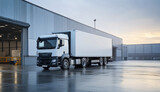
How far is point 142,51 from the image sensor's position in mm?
84875

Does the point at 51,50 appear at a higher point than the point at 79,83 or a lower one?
higher

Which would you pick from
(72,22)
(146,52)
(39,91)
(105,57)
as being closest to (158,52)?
(146,52)

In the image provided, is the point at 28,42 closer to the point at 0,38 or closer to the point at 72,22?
the point at 72,22

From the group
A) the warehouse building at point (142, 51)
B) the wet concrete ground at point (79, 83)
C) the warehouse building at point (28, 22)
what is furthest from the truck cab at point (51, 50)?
the warehouse building at point (142, 51)

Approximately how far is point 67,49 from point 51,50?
82.4 inches

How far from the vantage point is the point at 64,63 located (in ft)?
65.4

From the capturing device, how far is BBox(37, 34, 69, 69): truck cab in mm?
18672

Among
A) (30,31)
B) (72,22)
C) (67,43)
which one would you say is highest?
(72,22)

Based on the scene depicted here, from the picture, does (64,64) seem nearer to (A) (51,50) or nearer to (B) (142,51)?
(A) (51,50)

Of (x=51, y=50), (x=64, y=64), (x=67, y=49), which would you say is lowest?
(x=64, y=64)

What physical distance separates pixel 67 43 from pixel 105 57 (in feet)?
36.5

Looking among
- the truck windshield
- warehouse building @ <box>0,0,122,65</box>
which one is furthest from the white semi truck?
warehouse building @ <box>0,0,122,65</box>

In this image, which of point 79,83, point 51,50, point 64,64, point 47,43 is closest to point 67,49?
point 64,64

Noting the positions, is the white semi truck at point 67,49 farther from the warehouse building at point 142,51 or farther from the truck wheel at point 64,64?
the warehouse building at point 142,51
